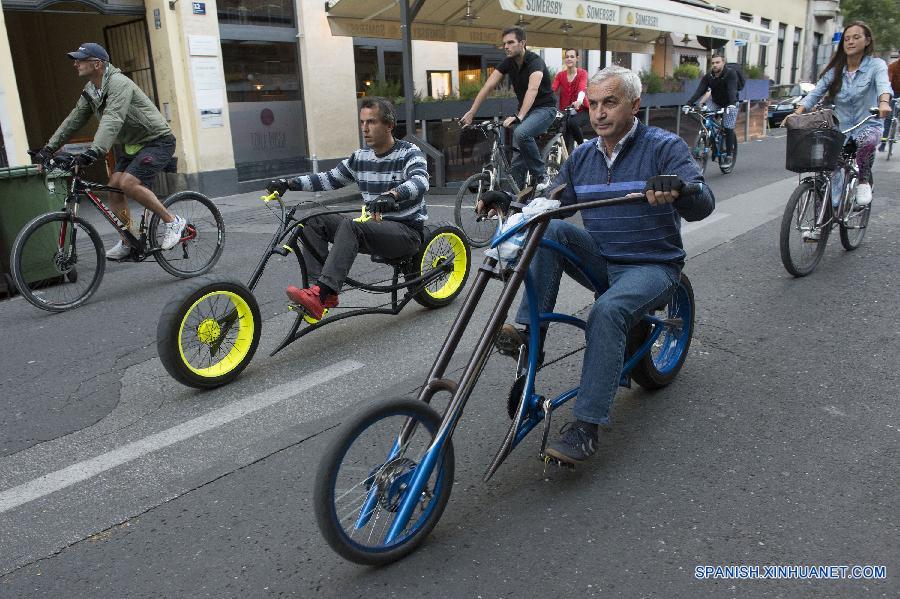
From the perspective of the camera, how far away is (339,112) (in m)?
13.7

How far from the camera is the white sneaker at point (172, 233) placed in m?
6.30

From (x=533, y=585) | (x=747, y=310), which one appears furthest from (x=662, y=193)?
(x=747, y=310)

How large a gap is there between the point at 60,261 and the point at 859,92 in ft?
21.3

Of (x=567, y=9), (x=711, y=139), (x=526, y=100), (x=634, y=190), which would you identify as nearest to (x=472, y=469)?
(x=634, y=190)

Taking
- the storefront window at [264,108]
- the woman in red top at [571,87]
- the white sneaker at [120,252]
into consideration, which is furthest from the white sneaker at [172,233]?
the storefront window at [264,108]

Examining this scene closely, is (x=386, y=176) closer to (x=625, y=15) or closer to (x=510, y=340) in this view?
(x=510, y=340)

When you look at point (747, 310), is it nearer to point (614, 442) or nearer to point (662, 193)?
point (614, 442)

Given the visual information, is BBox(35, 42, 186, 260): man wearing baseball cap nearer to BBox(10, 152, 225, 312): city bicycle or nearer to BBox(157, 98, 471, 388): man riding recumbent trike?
BBox(10, 152, 225, 312): city bicycle

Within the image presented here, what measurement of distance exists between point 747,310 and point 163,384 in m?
3.76

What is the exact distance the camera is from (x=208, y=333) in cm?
393

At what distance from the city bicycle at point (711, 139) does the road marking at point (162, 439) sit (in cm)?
936

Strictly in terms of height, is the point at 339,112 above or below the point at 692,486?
above

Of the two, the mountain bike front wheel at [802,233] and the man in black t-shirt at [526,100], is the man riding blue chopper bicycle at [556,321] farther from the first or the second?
the man in black t-shirt at [526,100]

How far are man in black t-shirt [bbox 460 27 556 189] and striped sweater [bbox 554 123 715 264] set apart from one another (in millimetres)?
4598
